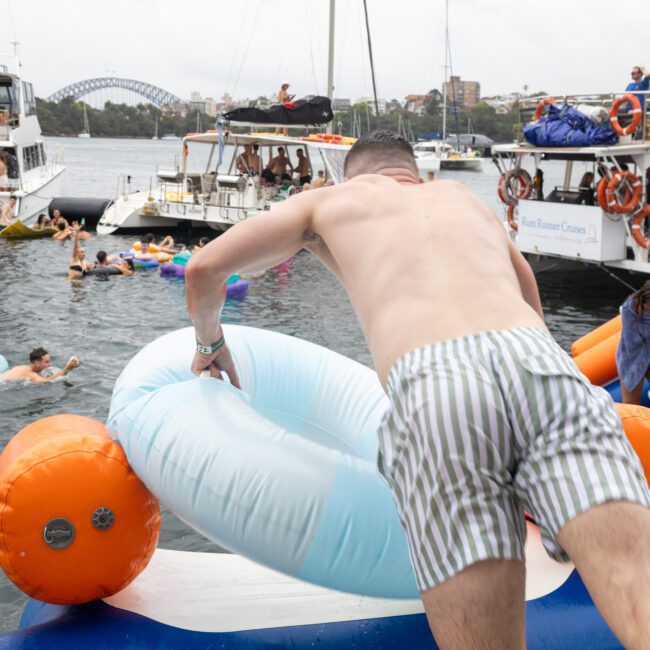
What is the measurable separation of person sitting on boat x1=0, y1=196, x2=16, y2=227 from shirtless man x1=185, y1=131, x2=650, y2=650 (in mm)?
21658

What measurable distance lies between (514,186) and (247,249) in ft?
45.6

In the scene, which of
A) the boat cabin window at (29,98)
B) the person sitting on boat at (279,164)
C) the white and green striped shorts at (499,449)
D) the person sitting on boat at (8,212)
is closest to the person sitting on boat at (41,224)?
the person sitting on boat at (8,212)

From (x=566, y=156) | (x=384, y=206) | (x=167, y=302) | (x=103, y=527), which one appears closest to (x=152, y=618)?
(x=103, y=527)

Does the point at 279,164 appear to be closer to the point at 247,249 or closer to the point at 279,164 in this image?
the point at 279,164

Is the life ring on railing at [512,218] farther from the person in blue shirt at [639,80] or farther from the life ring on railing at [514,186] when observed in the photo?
the person in blue shirt at [639,80]

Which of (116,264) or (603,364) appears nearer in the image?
(603,364)

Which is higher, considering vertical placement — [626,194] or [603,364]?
[626,194]

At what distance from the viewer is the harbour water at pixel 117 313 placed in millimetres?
9164

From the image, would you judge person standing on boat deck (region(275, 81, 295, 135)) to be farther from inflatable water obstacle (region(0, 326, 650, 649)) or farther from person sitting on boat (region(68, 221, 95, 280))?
inflatable water obstacle (region(0, 326, 650, 649))

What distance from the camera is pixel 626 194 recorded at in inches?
520

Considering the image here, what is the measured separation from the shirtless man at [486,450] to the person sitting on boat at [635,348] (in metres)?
3.28

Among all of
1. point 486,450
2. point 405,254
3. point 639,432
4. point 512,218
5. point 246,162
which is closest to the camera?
point 486,450

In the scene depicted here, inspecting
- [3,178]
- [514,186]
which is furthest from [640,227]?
[3,178]

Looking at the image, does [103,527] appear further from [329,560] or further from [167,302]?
[167,302]
